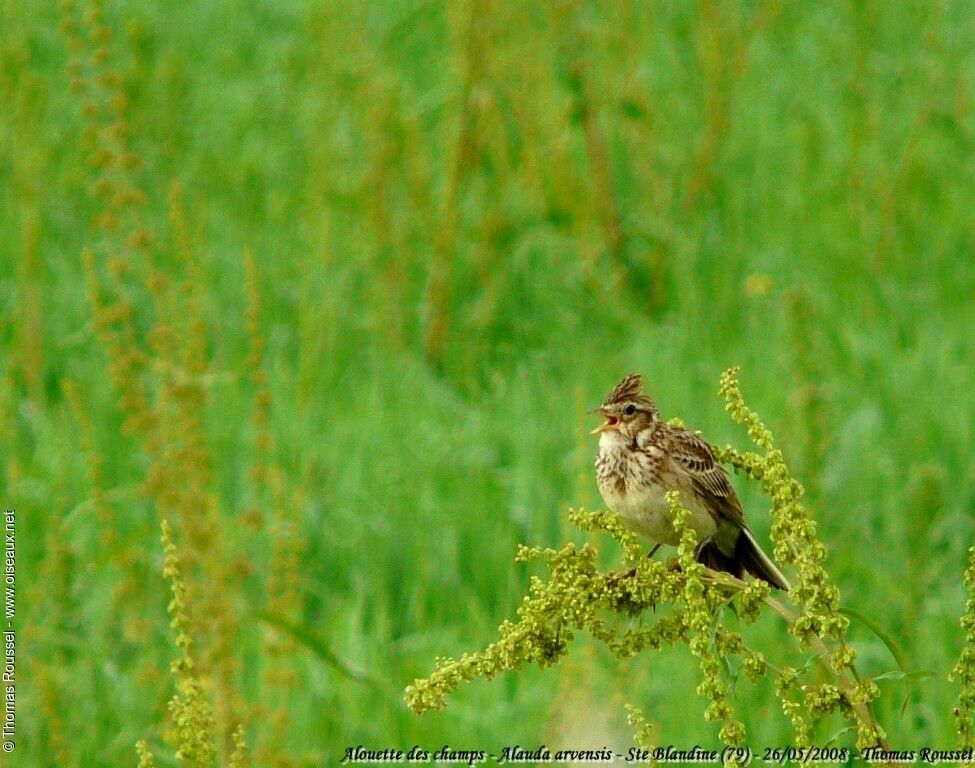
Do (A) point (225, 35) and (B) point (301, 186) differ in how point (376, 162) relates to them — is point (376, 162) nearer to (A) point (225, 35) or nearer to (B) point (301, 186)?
(B) point (301, 186)

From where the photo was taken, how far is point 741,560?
4258 mm

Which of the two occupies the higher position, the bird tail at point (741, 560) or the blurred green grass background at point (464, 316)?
the blurred green grass background at point (464, 316)

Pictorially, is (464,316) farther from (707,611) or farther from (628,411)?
(707,611)

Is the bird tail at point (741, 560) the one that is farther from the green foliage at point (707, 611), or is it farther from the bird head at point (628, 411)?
the green foliage at point (707, 611)

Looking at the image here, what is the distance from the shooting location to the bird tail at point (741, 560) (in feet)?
13.6

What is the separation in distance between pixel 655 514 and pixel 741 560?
249 mm

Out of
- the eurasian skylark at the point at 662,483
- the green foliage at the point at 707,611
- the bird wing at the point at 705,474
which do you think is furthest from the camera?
the bird wing at the point at 705,474

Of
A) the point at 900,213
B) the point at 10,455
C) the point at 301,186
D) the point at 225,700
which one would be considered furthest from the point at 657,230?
the point at 225,700

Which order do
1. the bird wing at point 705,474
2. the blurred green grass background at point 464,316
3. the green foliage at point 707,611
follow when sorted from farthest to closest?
the blurred green grass background at point 464,316 → the bird wing at point 705,474 → the green foliage at point 707,611

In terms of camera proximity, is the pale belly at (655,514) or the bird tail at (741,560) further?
the pale belly at (655,514)

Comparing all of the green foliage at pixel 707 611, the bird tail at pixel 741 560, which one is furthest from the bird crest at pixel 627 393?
the green foliage at pixel 707 611

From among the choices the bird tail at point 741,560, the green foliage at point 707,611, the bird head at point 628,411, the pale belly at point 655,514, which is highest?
the bird head at point 628,411

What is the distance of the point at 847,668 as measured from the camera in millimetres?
2738

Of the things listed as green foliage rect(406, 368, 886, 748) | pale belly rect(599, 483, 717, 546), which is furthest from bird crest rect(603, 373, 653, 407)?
green foliage rect(406, 368, 886, 748)
